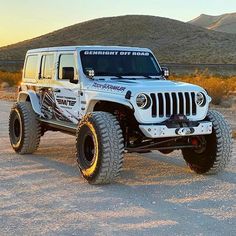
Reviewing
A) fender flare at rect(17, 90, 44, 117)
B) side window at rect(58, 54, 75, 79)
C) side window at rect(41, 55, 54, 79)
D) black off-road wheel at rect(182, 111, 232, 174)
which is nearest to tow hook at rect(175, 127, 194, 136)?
black off-road wheel at rect(182, 111, 232, 174)

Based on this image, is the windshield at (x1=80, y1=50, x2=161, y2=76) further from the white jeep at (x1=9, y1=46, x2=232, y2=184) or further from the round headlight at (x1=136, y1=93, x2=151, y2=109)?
the round headlight at (x1=136, y1=93, x2=151, y2=109)

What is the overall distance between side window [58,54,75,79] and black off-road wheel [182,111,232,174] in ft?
8.18

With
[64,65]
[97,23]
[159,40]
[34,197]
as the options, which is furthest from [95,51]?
[97,23]

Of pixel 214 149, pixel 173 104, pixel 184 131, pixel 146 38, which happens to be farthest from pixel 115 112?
pixel 146 38

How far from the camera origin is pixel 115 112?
27.6ft

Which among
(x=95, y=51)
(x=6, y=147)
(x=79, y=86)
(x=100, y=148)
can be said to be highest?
(x=95, y=51)

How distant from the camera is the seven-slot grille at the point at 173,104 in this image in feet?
25.2

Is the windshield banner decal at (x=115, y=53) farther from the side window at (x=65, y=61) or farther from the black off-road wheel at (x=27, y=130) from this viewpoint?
the black off-road wheel at (x=27, y=130)

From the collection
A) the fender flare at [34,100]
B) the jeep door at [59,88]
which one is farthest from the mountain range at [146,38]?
the jeep door at [59,88]

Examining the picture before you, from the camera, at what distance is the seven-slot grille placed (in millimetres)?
7684

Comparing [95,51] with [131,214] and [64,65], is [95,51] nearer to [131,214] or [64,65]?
[64,65]

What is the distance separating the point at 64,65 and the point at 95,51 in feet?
2.10

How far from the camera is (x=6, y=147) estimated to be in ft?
37.0

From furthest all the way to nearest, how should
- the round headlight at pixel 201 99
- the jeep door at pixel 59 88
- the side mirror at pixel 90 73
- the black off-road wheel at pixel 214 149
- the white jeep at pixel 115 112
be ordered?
1. the jeep door at pixel 59 88
2. the side mirror at pixel 90 73
3. the black off-road wheel at pixel 214 149
4. the round headlight at pixel 201 99
5. the white jeep at pixel 115 112
